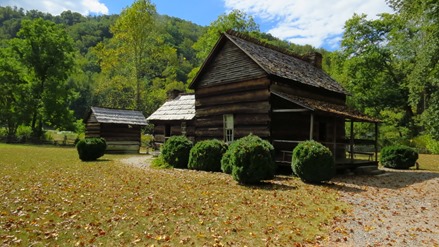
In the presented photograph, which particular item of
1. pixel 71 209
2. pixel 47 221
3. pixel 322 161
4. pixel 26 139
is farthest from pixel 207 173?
pixel 26 139

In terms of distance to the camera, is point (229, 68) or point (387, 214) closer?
point (387, 214)

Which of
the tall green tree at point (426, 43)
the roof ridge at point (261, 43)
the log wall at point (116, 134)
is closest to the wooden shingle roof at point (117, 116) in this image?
the log wall at point (116, 134)

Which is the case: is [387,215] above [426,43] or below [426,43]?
below

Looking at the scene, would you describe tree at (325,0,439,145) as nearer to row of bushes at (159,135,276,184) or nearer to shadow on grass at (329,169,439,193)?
shadow on grass at (329,169,439,193)

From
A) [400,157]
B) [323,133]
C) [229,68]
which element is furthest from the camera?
[400,157]

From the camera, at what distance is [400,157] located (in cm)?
2088

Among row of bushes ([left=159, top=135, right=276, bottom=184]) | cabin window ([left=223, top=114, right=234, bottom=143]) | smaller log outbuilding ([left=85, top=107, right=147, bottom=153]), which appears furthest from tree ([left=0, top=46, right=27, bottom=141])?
cabin window ([left=223, top=114, right=234, bottom=143])

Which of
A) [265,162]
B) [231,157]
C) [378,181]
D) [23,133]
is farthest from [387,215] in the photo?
[23,133]

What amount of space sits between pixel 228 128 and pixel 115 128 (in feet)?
58.8

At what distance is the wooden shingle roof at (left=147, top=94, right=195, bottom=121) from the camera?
26789mm

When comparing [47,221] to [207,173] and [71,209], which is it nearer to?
[71,209]

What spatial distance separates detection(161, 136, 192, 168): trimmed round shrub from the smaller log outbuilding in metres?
15.7

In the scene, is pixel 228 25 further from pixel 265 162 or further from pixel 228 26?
pixel 265 162

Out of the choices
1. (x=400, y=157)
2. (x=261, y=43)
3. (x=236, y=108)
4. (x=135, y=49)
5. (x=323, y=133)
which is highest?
(x=135, y=49)
